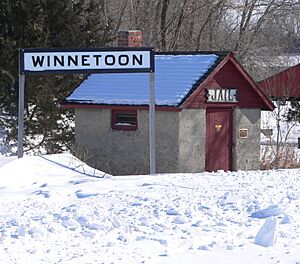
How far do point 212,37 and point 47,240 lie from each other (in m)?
31.6

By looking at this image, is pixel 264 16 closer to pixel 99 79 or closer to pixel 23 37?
pixel 23 37

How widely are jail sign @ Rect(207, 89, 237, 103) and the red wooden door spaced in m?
0.29

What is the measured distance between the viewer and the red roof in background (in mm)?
34794

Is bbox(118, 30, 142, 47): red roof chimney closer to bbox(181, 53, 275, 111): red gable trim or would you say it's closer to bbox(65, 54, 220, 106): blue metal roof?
bbox(65, 54, 220, 106): blue metal roof

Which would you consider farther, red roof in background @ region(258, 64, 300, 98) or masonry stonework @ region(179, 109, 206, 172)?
red roof in background @ region(258, 64, 300, 98)

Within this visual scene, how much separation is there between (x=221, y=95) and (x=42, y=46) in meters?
7.69

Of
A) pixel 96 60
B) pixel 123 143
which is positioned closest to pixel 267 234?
pixel 96 60

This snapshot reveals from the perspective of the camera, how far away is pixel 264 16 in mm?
38719

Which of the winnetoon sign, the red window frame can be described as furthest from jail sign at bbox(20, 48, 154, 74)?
the red window frame

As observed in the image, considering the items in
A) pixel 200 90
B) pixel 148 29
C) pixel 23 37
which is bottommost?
pixel 200 90

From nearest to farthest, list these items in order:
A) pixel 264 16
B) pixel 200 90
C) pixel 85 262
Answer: pixel 85 262, pixel 200 90, pixel 264 16

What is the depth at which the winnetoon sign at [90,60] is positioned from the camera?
1280cm

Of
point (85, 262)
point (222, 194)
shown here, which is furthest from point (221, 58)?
point (85, 262)

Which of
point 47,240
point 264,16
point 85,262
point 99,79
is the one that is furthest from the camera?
point 264,16
